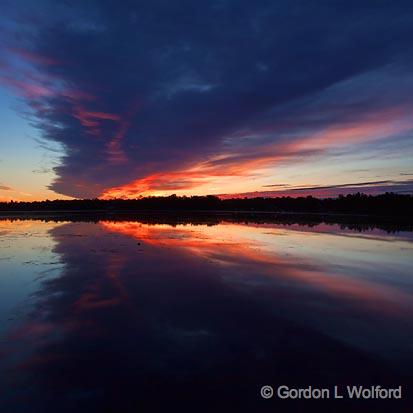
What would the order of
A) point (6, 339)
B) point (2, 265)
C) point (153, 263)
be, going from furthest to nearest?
point (153, 263) < point (2, 265) < point (6, 339)

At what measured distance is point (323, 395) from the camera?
530 centimetres

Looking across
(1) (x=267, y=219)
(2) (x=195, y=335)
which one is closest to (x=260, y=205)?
(1) (x=267, y=219)

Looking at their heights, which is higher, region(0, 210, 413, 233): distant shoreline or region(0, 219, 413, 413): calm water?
region(0, 210, 413, 233): distant shoreline

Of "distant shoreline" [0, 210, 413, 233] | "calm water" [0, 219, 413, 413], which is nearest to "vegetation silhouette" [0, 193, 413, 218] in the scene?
"distant shoreline" [0, 210, 413, 233]

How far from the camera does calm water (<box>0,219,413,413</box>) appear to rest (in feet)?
17.3

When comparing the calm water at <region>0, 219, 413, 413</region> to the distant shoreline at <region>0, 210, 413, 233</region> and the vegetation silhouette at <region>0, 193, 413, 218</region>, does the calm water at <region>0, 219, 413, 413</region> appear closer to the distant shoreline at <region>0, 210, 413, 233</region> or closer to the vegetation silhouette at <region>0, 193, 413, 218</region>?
the distant shoreline at <region>0, 210, 413, 233</region>

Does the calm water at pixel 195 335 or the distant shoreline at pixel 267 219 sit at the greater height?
the distant shoreline at pixel 267 219

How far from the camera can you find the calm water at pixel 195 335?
17.3ft

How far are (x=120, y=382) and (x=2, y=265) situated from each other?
490 inches

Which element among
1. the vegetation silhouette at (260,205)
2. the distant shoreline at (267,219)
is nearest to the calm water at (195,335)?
the distant shoreline at (267,219)

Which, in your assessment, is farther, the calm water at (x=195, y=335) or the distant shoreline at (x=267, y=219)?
the distant shoreline at (x=267, y=219)

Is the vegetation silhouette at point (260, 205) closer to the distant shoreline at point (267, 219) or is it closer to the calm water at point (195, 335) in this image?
the distant shoreline at point (267, 219)

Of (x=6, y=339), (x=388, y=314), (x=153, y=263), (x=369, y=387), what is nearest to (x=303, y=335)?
(x=369, y=387)

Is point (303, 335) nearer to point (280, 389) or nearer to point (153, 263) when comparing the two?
point (280, 389)
